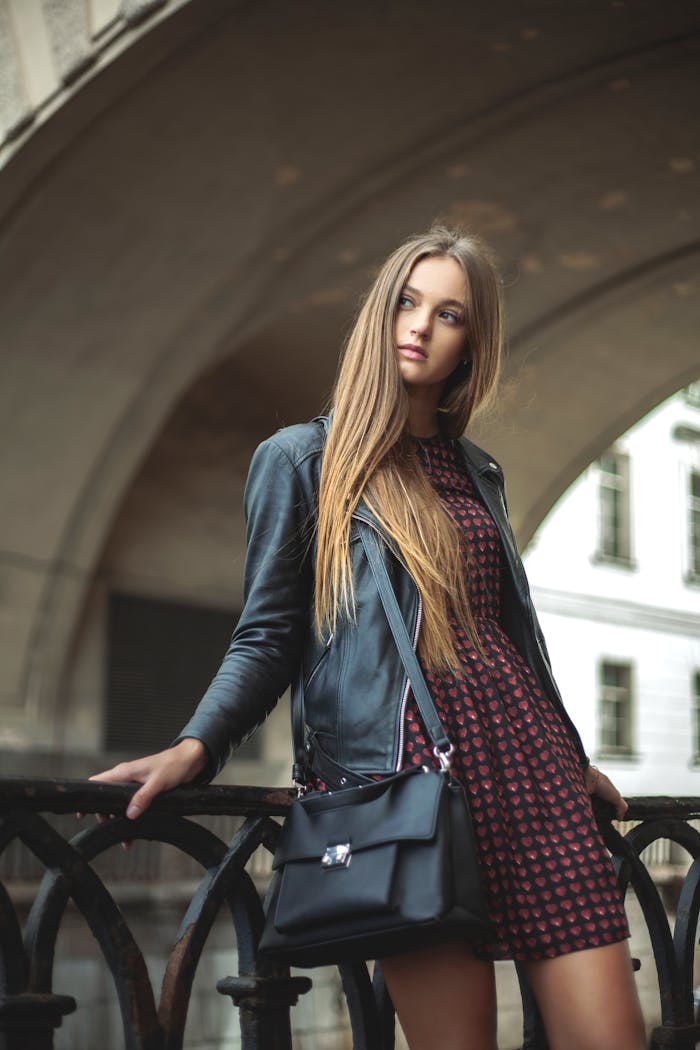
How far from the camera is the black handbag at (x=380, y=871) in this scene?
5.90 feet

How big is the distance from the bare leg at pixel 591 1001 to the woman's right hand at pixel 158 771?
2.00ft

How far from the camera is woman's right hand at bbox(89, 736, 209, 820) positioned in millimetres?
1860

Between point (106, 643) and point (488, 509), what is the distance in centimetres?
852

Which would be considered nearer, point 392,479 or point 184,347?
point 392,479

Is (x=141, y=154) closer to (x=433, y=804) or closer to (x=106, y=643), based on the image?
(x=106, y=643)

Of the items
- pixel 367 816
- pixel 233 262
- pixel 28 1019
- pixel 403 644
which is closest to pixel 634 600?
pixel 233 262

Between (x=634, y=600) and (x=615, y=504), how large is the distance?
67.6 inches

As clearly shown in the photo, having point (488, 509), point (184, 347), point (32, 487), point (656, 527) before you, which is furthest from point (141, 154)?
point (656, 527)

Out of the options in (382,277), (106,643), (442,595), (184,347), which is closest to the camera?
(442,595)

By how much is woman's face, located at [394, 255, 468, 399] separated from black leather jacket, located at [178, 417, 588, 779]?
205 mm

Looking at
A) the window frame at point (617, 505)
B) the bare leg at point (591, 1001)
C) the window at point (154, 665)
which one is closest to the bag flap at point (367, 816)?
the bare leg at point (591, 1001)

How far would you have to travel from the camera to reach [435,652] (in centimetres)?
208

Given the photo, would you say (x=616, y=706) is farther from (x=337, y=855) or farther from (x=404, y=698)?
(x=337, y=855)

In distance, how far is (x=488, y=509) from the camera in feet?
7.88
